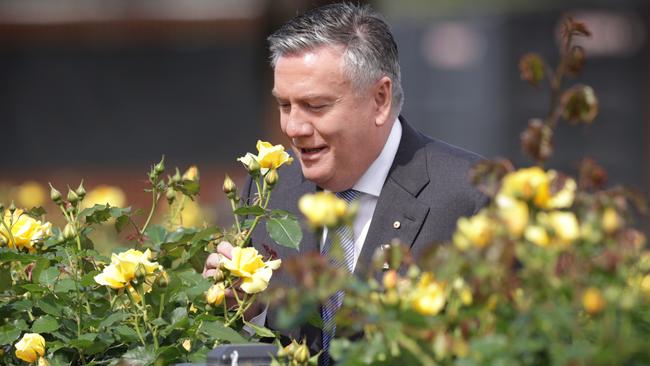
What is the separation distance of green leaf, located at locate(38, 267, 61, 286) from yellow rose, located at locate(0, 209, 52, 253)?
80 millimetres

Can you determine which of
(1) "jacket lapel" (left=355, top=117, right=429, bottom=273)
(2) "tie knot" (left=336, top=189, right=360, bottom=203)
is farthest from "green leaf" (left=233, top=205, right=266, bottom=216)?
(2) "tie knot" (left=336, top=189, right=360, bottom=203)

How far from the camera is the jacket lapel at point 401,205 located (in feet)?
9.70

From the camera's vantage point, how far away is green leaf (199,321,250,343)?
2316mm

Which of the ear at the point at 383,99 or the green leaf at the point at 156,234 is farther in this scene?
the ear at the point at 383,99

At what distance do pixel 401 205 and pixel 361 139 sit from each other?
181 millimetres

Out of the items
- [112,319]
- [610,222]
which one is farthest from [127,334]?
[610,222]

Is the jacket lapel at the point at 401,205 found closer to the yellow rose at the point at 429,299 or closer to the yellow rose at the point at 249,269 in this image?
the yellow rose at the point at 249,269

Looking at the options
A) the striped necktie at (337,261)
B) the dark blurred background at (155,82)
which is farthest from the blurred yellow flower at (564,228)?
the dark blurred background at (155,82)

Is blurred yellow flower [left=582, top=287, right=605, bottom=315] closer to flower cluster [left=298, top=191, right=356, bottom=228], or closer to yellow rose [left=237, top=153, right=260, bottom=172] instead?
flower cluster [left=298, top=191, right=356, bottom=228]

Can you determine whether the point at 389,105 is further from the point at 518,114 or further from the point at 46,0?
the point at 518,114

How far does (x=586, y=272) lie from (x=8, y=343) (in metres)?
1.24

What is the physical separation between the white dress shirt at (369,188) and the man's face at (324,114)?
50mm

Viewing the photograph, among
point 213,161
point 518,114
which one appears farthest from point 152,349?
point 518,114

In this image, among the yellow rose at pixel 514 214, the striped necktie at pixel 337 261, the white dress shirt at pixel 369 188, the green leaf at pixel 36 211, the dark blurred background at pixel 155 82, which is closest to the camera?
the yellow rose at pixel 514 214
